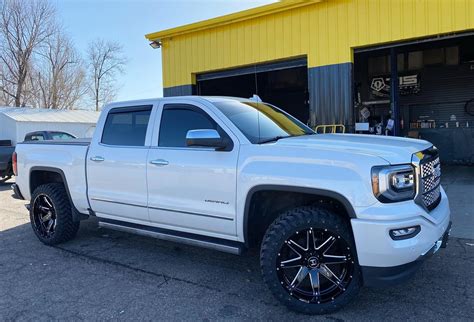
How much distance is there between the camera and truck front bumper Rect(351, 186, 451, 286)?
3.08m

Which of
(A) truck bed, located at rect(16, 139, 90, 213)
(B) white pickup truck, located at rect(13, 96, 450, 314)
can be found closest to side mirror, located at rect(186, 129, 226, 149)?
(B) white pickup truck, located at rect(13, 96, 450, 314)

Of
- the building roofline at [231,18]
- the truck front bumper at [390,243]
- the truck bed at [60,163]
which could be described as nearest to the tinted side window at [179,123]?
the truck bed at [60,163]

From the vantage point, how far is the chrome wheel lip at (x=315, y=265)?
341 cm

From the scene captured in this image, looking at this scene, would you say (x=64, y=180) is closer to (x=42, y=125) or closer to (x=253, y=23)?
(x=253, y=23)

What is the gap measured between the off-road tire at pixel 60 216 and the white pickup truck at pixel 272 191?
0.25 meters

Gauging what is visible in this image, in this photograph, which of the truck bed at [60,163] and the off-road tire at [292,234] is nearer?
the off-road tire at [292,234]

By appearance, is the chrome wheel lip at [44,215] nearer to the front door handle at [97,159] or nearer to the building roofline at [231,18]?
the front door handle at [97,159]

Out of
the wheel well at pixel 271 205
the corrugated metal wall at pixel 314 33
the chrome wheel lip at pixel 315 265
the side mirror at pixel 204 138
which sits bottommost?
the chrome wheel lip at pixel 315 265

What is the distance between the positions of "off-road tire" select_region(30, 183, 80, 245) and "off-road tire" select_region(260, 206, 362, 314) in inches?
129

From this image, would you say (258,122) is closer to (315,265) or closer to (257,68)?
(315,265)

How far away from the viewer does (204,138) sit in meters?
3.80

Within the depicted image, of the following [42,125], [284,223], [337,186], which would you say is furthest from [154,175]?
[42,125]

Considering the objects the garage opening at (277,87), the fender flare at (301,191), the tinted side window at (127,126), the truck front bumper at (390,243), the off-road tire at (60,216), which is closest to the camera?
the truck front bumper at (390,243)

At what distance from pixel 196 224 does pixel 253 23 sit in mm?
7842
